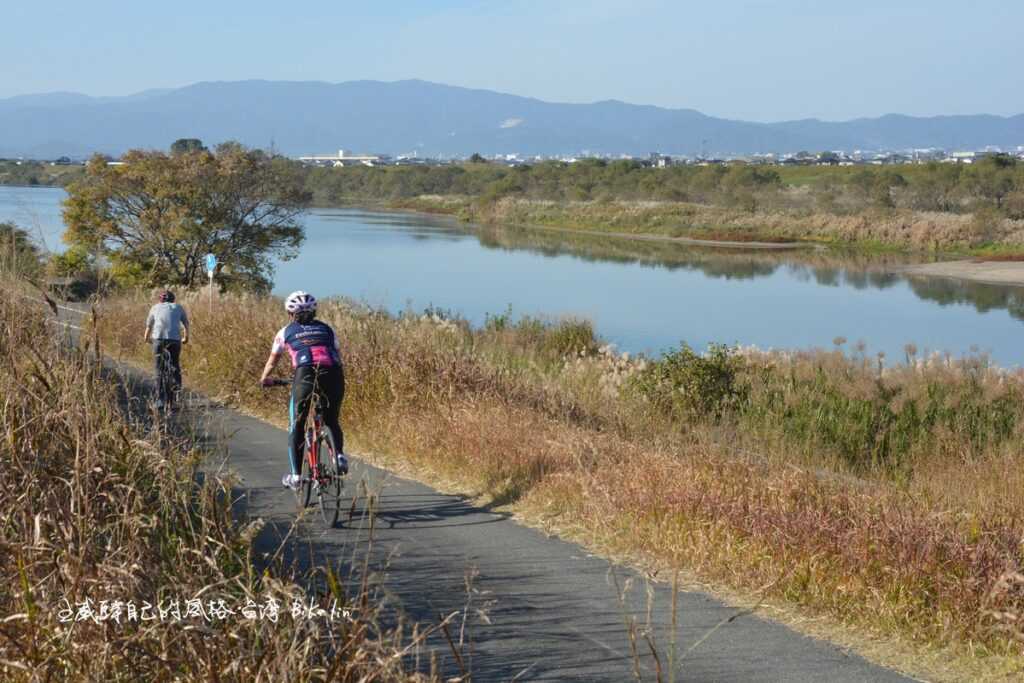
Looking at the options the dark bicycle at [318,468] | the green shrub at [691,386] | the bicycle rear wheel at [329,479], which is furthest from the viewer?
the green shrub at [691,386]

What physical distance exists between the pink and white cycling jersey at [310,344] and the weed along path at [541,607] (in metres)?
1.17

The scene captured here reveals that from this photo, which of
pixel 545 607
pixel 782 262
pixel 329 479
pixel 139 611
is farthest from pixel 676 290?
pixel 139 611

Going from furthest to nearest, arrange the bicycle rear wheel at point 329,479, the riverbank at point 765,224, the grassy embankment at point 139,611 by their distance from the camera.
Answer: the riverbank at point 765,224 < the bicycle rear wheel at point 329,479 < the grassy embankment at point 139,611

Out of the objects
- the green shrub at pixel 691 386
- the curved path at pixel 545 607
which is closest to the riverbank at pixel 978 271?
the green shrub at pixel 691 386

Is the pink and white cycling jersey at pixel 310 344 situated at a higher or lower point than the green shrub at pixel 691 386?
higher

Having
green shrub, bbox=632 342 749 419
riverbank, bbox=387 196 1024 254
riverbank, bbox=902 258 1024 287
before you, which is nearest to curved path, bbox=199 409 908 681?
green shrub, bbox=632 342 749 419

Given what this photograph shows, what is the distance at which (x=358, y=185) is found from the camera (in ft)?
435

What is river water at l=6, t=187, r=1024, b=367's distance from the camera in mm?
35794

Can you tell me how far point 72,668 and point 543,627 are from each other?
9.15 ft

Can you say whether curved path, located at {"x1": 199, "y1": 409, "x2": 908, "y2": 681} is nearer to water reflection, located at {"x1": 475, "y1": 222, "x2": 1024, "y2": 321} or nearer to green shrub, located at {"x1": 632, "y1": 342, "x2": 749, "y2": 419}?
green shrub, located at {"x1": 632, "y1": 342, "x2": 749, "y2": 419}

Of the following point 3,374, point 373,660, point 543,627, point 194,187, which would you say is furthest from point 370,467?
point 194,187

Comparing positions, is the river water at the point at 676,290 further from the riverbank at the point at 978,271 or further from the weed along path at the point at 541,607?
the weed along path at the point at 541,607

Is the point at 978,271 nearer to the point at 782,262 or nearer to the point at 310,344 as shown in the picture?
the point at 782,262

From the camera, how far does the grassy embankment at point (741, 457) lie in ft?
23.2
